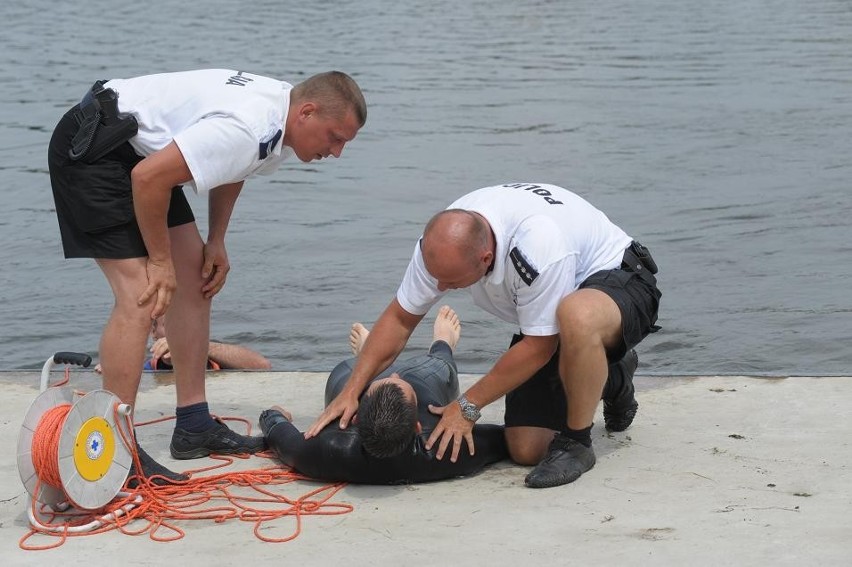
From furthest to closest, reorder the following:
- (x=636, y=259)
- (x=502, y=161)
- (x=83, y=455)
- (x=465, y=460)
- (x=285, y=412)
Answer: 1. (x=502, y=161)
2. (x=285, y=412)
3. (x=636, y=259)
4. (x=465, y=460)
5. (x=83, y=455)

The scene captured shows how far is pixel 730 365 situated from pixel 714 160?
5.94 metres

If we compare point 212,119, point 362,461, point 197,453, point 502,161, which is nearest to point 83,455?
point 197,453

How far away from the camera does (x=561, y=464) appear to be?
4.76 meters

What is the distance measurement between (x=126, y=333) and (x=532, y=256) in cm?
154

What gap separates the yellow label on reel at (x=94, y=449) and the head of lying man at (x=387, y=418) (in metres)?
0.91

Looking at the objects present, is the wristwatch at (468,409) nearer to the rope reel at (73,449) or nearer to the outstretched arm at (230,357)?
the rope reel at (73,449)

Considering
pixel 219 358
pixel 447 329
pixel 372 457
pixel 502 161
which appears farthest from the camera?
pixel 502 161

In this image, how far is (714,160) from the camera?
518 inches

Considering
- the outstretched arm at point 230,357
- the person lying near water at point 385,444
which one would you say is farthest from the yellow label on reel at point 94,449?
the outstretched arm at point 230,357

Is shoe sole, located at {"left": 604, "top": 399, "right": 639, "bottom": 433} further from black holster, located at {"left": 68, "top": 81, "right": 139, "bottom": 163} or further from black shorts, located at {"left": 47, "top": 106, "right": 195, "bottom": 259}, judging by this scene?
black holster, located at {"left": 68, "top": 81, "right": 139, "bottom": 163}

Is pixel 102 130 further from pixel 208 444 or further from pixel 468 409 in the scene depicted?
pixel 468 409

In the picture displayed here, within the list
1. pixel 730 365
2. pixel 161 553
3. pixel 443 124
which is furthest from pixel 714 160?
pixel 161 553

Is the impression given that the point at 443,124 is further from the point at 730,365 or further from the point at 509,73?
the point at 730,365

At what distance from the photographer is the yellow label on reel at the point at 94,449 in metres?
4.36
